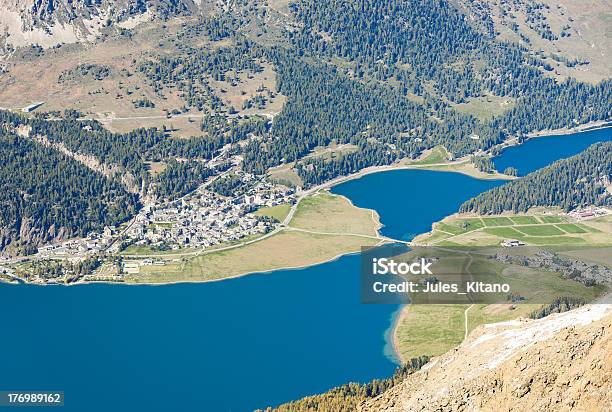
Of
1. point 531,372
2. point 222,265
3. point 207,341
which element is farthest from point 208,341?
point 531,372

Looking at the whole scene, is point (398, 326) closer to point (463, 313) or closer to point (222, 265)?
point (463, 313)

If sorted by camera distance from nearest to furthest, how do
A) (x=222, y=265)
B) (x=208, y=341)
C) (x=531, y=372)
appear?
1. (x=531, y=372)
2. (x=208, y=341)
3. (x=222, y=265)

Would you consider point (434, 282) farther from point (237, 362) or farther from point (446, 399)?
point (446, 399)

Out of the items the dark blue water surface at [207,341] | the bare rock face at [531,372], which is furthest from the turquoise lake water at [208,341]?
the bare rock face at [531,372]

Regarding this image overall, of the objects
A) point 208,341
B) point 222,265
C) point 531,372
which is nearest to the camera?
point 531,372

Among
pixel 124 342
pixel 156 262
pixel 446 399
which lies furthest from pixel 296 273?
pixel 446 399

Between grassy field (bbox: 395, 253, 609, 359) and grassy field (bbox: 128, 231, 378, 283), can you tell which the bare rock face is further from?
→ grassy field (bbox: 128, 231, 378, 283)
